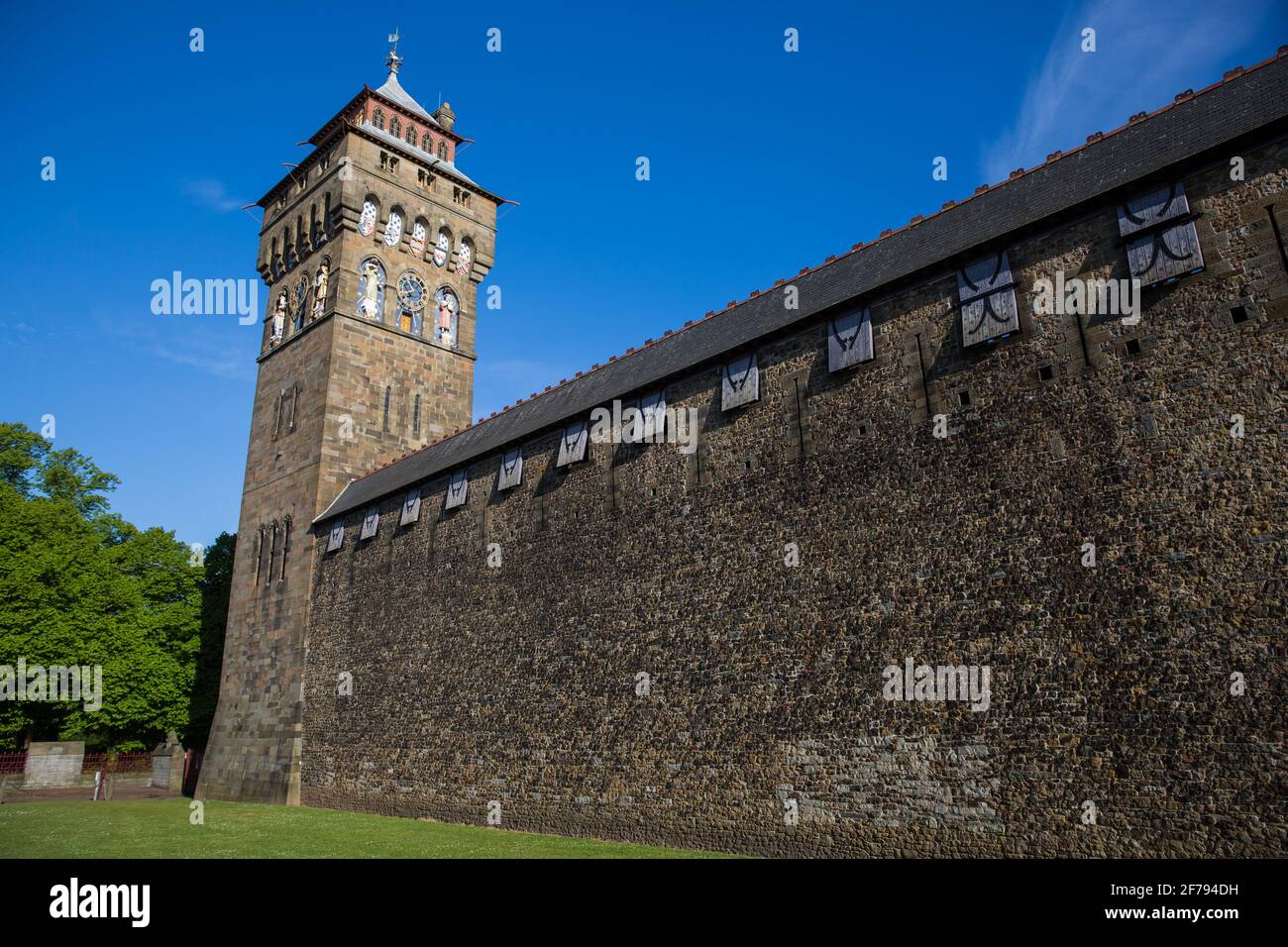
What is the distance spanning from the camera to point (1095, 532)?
10.9m

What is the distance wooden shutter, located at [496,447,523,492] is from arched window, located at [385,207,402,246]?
16.8 meters

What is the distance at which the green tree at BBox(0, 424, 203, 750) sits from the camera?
32625 millimetres

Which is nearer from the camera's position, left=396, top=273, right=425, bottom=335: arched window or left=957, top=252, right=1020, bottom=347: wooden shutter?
left=957, top=252, right=1020, bottom=347: wooden shutter

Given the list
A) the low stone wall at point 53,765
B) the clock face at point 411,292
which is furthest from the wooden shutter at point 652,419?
the low stone wall at point 53,765

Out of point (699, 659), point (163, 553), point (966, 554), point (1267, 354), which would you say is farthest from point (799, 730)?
point (163, 553)

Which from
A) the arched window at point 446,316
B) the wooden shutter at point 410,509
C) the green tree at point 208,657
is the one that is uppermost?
the arched window at point 446,316

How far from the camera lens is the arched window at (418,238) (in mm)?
34781

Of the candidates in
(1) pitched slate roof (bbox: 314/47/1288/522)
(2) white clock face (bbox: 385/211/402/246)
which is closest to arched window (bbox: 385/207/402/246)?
(2) white clock face (bbox: 385/211/402/246)

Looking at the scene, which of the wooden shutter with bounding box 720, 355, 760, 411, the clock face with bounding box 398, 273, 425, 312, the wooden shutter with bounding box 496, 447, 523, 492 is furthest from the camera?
the clock face with bounding box 398, 273, 425, 312

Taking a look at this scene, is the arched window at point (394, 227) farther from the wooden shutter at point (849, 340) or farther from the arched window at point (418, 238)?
the wooden shutter at point (849, 340)

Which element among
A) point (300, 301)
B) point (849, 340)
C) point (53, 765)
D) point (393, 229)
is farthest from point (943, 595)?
point (300, 301)

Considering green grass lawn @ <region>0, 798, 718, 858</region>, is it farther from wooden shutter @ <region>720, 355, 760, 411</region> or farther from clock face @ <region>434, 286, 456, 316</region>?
clock face @ <region>434, 286, 456, 316</region>

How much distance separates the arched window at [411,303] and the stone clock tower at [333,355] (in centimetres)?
7

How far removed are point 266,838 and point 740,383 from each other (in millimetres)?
12398
